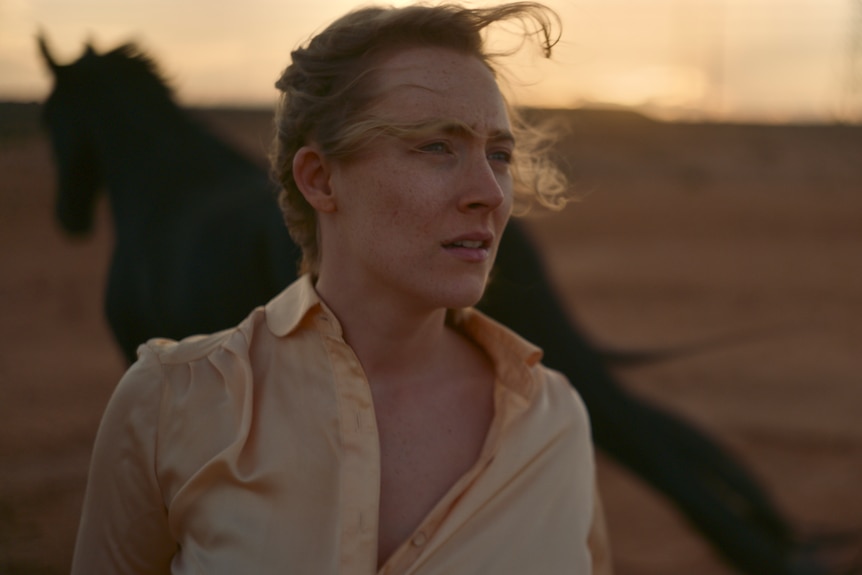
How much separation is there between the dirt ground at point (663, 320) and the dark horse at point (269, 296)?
0.20 meters

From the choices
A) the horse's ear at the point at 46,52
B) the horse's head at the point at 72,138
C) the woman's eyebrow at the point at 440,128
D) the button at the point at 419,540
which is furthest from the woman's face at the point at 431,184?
the horse's ear at the point at 46,52

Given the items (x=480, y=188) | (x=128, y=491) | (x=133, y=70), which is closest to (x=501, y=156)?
(x=480, y=188)

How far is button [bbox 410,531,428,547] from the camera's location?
1477 millimetres

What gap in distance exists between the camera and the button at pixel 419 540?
148cm

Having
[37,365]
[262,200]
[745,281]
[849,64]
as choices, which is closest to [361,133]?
[262,200]

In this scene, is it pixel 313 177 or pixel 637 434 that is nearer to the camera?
pixel 313 177

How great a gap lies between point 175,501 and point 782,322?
8.06m

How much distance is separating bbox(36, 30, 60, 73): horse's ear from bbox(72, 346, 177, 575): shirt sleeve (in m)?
2.82

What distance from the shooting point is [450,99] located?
160 cm

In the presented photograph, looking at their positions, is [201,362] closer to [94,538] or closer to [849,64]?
[94,538]

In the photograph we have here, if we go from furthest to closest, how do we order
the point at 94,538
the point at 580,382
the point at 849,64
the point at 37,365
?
the point at 849,64, the point at 37,365, the point at 580,382, the point at 94,538

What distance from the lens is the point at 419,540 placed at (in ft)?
4.85

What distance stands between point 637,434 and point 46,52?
10.1 feet

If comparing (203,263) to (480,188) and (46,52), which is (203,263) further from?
(480,188)
